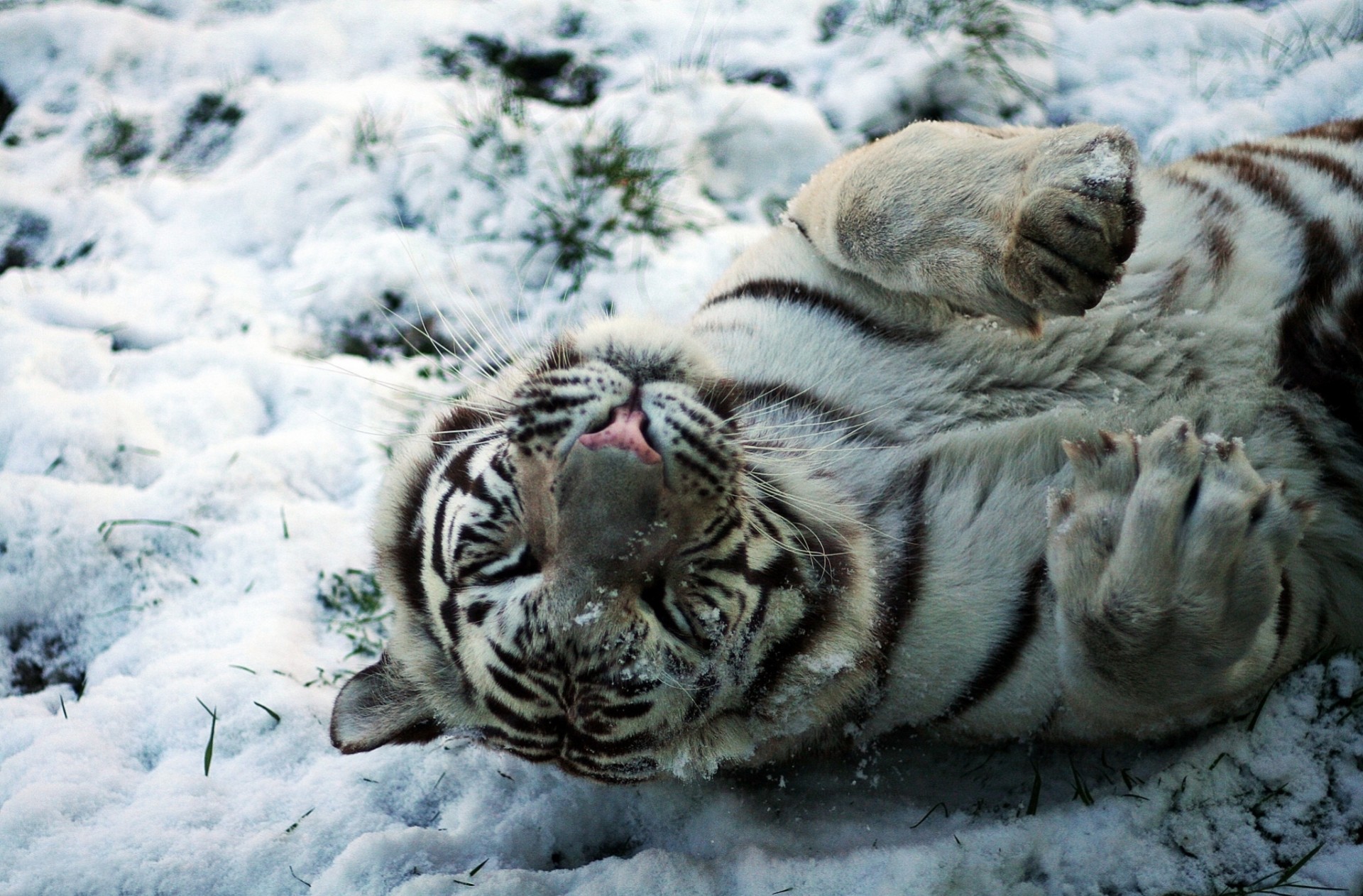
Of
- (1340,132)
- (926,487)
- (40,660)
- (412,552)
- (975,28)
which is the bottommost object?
(40,660)

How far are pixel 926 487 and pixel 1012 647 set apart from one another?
1.03 feet

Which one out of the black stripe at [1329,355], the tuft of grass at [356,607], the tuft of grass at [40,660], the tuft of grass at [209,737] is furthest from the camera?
the tuft of grass at [356,607]

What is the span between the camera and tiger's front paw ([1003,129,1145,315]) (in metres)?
1.46

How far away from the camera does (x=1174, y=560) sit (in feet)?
4.29

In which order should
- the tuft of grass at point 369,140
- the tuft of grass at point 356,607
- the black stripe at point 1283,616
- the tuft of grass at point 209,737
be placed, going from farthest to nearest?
the tuft of grass at point 369,140 → the tuft of grass at point 356,607 → the tuft of grass at point 209,737 → the black stripe at point 1283,616

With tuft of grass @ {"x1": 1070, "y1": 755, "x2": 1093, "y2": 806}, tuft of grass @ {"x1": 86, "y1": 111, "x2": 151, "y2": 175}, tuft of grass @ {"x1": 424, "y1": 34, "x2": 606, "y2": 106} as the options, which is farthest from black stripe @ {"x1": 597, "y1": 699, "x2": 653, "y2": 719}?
tuft of grass @ {"x1": 86, "y1": 111, "x2": 151, "y2": 175}

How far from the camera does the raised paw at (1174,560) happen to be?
1.31m

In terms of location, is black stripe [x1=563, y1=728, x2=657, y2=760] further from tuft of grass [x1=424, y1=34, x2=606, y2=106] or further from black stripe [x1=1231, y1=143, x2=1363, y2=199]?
tuft of grass [x1=424, y1=34, x2=606, y2=106]

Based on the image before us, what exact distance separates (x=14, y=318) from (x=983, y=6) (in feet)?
10.9

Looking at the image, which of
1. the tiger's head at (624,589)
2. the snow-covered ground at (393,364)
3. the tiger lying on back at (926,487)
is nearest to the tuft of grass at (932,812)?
the snow-covered ground at (393,364)

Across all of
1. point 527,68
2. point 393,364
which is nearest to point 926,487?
point 393,364

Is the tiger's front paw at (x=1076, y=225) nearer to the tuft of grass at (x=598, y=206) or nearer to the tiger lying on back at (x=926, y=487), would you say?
the tiger lying on back at (x=926, y=487)

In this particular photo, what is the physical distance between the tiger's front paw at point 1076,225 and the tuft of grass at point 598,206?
5.45 ft

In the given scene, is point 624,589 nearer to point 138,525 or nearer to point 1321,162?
point 138,525
